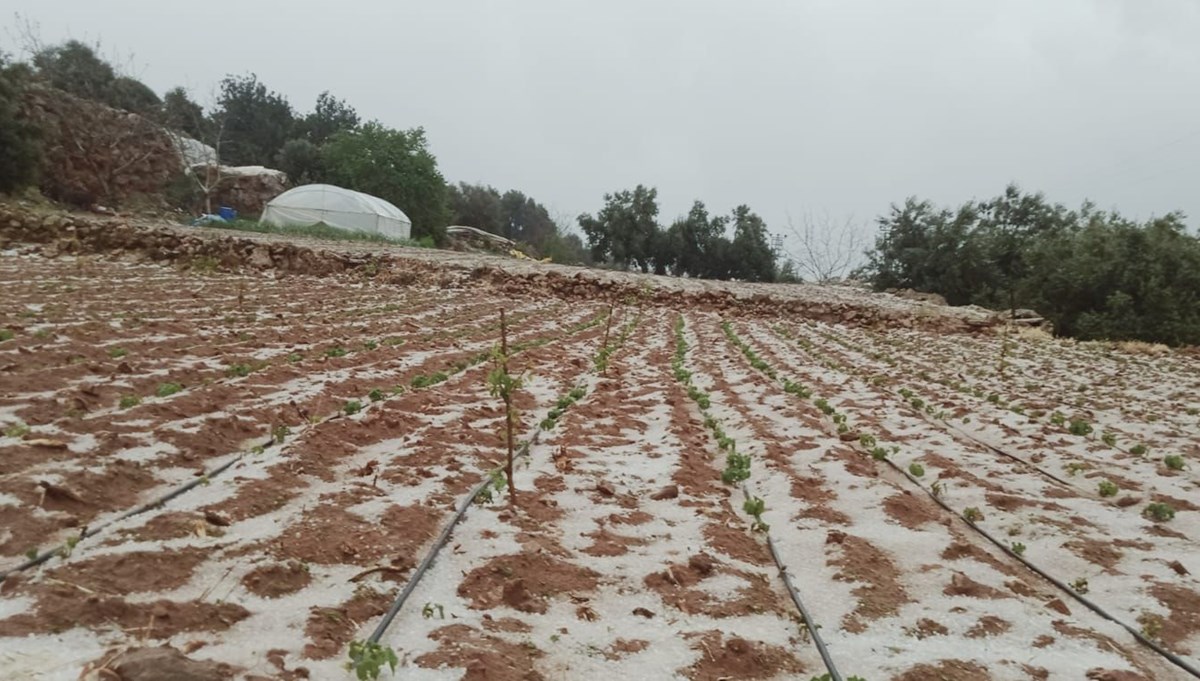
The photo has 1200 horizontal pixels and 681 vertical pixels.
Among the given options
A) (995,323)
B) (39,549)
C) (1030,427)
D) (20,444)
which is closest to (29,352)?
(20,444)

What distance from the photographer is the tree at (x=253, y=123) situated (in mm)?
42844

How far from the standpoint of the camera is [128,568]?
10.4 ft

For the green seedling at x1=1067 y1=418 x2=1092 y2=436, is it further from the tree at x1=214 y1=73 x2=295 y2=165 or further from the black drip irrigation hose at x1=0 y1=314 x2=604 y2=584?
the tree at x1=214 y1=73 x2=295 y2=165

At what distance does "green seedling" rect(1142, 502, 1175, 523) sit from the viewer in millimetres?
4543

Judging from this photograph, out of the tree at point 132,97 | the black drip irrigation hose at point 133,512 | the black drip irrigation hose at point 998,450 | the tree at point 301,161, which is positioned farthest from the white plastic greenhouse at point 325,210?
the black drip irrigation hose at point 133,512

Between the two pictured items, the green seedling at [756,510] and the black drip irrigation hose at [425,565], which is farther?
the green seedling at [756,510]

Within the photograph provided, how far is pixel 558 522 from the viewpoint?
4.27m

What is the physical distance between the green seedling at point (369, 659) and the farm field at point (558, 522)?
7 cm

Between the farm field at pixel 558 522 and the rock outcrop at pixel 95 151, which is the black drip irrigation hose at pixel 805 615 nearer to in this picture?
the farm field at pixel 558 522

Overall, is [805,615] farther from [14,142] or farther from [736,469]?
[14,142]

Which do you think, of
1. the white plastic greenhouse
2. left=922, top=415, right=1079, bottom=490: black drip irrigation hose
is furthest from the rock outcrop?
left=922, top=415, right=1079, bottom=490: black drip irrigation hose

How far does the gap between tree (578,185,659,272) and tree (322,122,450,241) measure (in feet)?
27.8

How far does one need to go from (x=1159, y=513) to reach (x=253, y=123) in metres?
48.4

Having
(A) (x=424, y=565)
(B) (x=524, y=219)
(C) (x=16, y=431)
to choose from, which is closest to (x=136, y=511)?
(C) (x=16, y=431)
